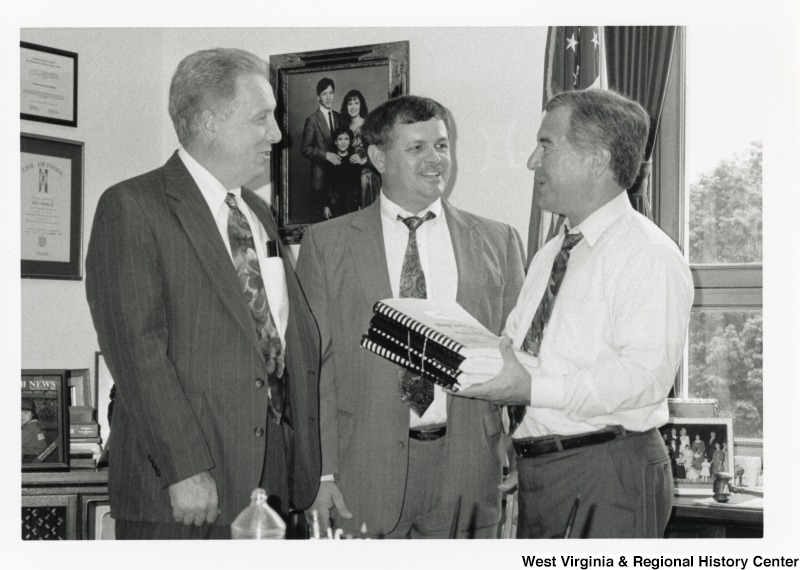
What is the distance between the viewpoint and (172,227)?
228 cm

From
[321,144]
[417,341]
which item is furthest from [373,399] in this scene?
[321,144]

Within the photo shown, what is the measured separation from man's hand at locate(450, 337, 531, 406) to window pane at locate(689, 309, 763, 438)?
3.02 feet

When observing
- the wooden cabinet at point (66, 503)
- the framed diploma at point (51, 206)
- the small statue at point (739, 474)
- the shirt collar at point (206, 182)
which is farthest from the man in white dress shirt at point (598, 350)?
the framed diploma at point (51, 206)

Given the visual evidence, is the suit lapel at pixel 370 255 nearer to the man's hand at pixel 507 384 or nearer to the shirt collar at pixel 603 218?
the man's hand at pixel 507 384

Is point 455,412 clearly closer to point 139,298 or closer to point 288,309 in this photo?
point 288,309

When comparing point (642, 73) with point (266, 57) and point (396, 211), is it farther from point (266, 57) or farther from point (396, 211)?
point (266, 57)

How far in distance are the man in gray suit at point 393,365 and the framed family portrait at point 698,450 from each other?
69cm

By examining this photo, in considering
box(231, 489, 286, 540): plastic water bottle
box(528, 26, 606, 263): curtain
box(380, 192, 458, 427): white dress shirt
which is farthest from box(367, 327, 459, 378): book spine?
box(528, 26, 606, 263): curtain

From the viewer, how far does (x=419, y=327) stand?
2.31 m

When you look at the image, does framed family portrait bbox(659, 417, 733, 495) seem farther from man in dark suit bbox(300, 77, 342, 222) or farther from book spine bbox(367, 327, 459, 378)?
man in dark suit bbox(300, 77, 342, 222)

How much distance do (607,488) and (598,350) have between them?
358 mm
